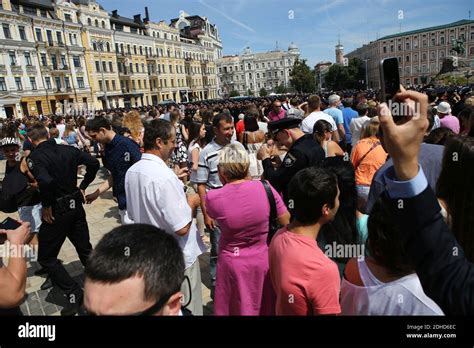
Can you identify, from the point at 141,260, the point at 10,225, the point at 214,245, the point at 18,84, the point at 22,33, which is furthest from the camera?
the point at 18,84

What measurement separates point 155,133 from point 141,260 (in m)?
1.72

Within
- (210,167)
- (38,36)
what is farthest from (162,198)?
(38,36)

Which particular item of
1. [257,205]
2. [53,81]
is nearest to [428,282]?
[257,205]

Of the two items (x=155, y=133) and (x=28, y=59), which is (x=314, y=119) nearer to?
(x=155, y=133)

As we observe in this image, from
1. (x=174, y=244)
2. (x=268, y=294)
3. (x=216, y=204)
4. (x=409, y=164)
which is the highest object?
(x=409, y=164)

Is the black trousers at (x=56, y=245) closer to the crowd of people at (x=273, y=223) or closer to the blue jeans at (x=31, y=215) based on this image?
the crowd of people at (x=273, y=223)

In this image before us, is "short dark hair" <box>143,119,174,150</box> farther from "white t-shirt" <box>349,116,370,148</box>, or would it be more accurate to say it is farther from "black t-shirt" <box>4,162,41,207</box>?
"white t-shirt" <box>349,116,370,148</box>

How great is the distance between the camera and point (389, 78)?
1.20 m

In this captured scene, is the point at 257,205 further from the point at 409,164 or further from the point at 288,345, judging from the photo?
the point at 409,164

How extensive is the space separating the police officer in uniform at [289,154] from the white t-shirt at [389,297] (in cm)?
186

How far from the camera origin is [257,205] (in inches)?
92.6

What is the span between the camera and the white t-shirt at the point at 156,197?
7.91 ft

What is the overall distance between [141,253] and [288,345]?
75 cm

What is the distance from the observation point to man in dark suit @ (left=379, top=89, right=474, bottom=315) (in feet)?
2.80
